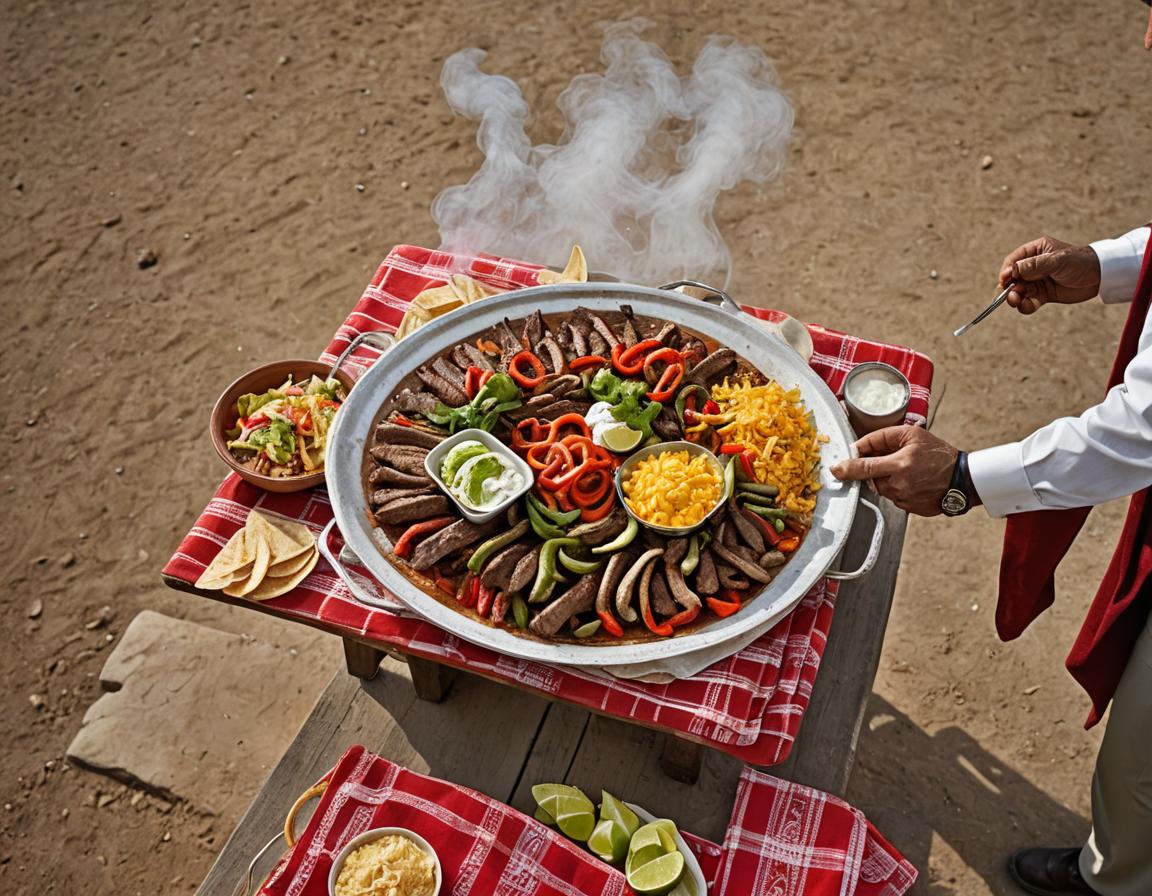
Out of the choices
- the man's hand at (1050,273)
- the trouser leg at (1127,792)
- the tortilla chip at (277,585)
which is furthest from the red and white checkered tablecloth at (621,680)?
the man's hand at (1050,273)

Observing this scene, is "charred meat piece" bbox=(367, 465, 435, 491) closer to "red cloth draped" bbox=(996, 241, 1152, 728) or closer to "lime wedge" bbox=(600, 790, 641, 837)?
"lime wedge" bbox=(600, 790, 641, 837)

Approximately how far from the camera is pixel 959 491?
3.79 meters

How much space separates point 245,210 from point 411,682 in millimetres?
5349

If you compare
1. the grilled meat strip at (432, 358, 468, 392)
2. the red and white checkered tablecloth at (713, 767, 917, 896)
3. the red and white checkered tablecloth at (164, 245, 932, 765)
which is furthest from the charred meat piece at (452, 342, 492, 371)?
the red and white checkered tablecloth at (713, 767, 917, 896)

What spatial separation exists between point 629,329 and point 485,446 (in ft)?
3.14

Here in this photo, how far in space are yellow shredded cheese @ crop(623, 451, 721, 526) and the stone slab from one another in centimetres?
280

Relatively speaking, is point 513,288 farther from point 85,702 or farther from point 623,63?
point 623,63

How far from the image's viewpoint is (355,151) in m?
8.70

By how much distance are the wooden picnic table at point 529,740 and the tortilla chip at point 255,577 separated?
108mm

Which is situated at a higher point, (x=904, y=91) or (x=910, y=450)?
(x=910, y=450)

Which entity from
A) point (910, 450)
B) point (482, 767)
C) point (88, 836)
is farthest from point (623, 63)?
point (88, 836)

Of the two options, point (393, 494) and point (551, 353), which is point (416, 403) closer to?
point (393, 494)

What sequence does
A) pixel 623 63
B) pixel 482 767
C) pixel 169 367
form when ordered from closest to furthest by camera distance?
pixel 482 767
pixel 169 367
pixel 623 63

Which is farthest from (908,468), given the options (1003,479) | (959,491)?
(1003,479)
